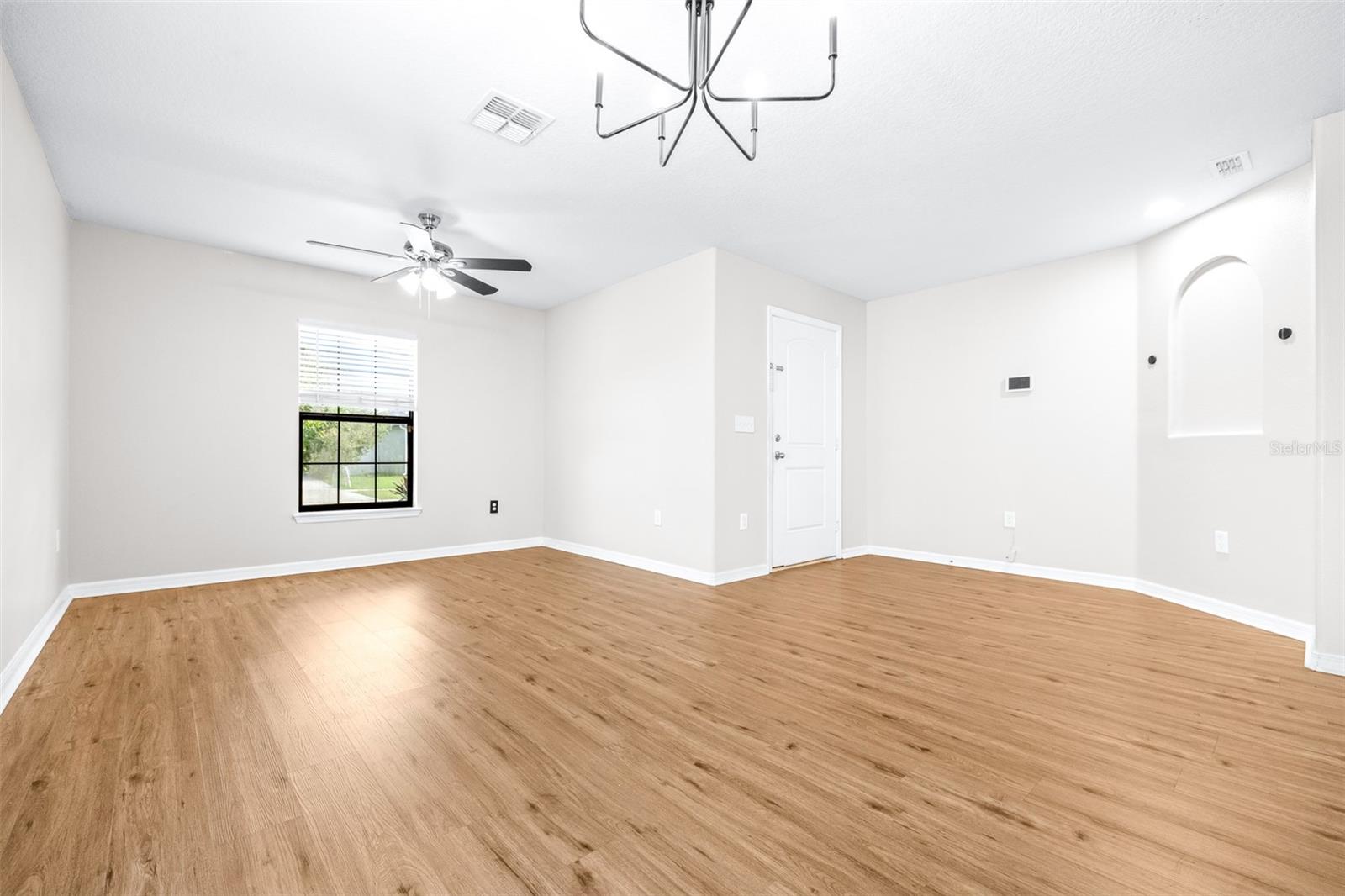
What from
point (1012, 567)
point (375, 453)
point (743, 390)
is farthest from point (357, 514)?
point (1012, 567)

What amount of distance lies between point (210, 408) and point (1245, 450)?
6.99 m

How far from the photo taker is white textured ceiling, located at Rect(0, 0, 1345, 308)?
2.05 meters

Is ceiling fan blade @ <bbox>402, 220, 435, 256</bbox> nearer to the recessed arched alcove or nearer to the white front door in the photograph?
the white front door

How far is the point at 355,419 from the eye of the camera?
4.97 meters

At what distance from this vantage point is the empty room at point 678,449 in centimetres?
151

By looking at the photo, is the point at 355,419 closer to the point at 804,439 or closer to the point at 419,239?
the point at 419,239

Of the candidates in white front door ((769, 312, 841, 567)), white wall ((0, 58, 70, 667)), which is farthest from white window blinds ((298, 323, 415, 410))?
white front door ((769, 312, 841, 567))

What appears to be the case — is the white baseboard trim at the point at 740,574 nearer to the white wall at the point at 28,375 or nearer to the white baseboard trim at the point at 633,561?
the white baseboard trim at the point at 633,561

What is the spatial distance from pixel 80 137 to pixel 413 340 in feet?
8.40

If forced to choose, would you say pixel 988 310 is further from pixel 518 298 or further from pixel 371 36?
pixel 371 36

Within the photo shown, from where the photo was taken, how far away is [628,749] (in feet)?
5.92

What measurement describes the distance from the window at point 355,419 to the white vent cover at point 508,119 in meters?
3.02

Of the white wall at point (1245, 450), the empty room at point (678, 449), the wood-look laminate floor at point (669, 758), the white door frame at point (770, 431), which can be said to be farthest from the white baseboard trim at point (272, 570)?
the white wall at point (1245, 450)

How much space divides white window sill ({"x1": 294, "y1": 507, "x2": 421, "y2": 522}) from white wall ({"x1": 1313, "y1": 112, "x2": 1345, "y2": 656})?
6016 mm
